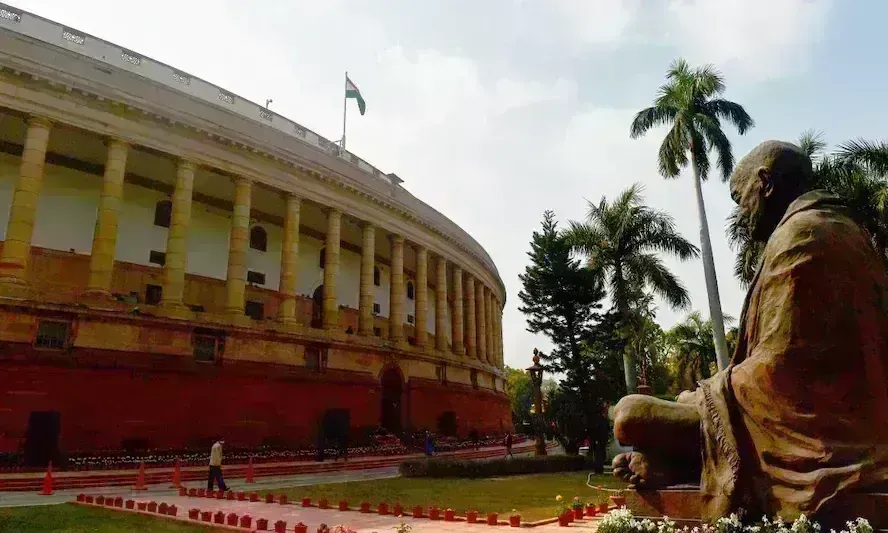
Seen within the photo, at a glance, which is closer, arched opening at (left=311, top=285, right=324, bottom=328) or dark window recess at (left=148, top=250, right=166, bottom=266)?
dark window recess at (left=148, top=250, right=166, bottom=266)

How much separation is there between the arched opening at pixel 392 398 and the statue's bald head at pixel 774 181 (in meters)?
28.3

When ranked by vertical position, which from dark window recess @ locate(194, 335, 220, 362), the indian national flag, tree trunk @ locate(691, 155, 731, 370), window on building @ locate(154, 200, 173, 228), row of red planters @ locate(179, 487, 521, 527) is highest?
the indian national flag

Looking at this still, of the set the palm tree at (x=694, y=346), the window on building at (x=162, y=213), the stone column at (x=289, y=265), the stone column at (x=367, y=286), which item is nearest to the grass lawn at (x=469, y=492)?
the stone column at (x=289, y=265)

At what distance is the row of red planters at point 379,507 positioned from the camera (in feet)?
32.6

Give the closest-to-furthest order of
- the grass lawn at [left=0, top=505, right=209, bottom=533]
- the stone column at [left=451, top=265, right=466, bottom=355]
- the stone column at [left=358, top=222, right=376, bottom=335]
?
the grass lawn at [left=0, top=505, right=209, bottom=533]
the stone column at [left=358, top=222, right=376, bottom=335]
the stone column at [left=451, top=265, right=466, bottom=355]

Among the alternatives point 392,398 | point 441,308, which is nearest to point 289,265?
point 392,398

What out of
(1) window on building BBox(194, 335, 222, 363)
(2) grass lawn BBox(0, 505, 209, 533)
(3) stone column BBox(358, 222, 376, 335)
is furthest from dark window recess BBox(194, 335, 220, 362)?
(2) grass lawn BBox(0, 505, 209, 533)

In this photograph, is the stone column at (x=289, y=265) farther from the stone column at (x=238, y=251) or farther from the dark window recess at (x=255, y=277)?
the dark window recess at (x=255, y=277)

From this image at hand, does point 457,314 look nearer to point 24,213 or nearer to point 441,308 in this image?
point 441,308

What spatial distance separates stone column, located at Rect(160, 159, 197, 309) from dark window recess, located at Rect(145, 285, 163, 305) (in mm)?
2747

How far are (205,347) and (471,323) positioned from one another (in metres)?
24.8

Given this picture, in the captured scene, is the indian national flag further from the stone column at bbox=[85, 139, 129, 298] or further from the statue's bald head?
the statue's bald head

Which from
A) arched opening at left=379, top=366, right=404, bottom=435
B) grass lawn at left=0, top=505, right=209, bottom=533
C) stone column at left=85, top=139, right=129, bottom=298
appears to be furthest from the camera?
arched opening at left=379, top=366, right=404, bottom=435

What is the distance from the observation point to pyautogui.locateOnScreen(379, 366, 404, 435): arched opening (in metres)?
32.4
